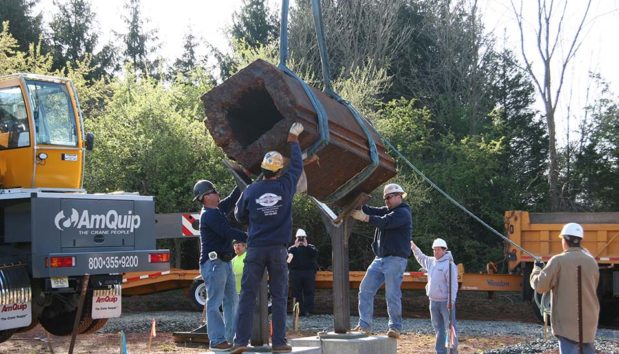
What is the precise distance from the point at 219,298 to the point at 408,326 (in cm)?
894

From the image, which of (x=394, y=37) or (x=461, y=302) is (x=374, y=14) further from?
(x=461, y=302)

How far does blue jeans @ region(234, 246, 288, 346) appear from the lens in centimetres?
841

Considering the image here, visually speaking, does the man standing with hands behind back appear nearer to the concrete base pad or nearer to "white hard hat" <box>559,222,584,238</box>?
the concrete base pad

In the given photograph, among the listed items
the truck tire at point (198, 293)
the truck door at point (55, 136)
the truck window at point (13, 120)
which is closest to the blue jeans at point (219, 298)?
the truck door at point (55, 136)

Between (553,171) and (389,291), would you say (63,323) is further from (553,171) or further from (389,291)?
(553,171)

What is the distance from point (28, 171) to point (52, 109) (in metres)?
1.04

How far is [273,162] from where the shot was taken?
8.29 meters

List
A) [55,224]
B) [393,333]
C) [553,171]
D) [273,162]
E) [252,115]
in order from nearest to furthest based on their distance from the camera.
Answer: [273,162] → [252,115] → [393,333] → [55,224] → [553,171]

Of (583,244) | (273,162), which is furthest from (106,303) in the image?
(583,244)

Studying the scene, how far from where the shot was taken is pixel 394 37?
36.6 metres

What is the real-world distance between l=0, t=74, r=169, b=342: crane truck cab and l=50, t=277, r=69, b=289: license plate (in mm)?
13

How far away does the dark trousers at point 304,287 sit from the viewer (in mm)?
20328

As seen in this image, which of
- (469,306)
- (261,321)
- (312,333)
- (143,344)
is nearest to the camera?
(261,321)

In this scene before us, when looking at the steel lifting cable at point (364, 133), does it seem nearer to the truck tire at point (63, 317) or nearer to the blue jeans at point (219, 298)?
the blue jeans at point (219, 298)
